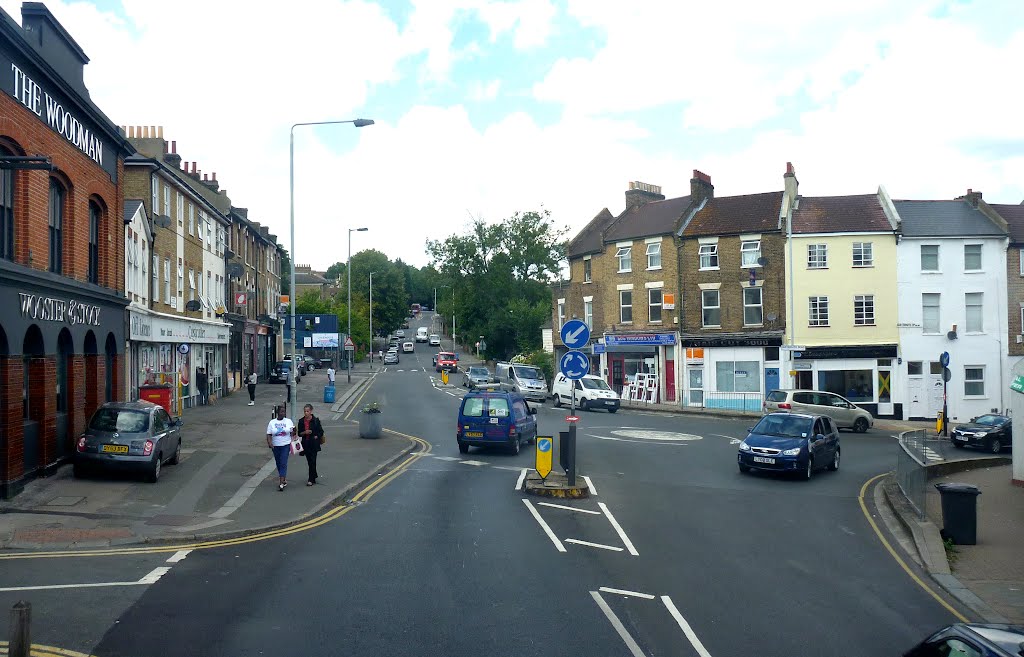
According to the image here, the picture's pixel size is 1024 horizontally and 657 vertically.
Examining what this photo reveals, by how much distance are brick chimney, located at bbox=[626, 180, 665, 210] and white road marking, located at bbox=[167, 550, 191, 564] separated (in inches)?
1705

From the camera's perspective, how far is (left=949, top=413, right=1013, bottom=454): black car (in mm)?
30391

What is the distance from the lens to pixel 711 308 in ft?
152

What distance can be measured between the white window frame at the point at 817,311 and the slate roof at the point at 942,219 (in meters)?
5.21

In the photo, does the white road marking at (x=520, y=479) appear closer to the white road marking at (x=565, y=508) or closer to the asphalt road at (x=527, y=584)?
the asphalt road at (x=527, y=584)

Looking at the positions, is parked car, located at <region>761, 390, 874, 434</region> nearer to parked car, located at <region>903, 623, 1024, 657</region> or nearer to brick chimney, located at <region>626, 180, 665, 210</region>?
brick chimney, located at <region>626, 180, 665, 210</region>

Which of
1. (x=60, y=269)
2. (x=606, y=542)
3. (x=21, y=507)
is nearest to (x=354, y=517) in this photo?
(x=606, y=542)

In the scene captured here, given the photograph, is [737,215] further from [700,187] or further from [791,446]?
[791,446]

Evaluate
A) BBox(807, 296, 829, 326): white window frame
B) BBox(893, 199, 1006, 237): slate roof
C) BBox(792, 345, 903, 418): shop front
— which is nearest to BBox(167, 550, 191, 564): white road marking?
BBox(792, 345, 903, 418): shop front

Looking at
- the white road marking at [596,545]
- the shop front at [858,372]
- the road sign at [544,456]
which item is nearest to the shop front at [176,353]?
the road sign at [544,456]

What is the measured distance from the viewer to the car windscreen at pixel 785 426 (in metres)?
22.0

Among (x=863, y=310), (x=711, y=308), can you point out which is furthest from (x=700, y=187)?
(x=863, y=310)

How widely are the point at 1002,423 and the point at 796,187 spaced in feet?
61.8

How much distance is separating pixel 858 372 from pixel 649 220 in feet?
46.5

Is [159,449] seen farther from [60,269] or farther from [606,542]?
[606,542]
